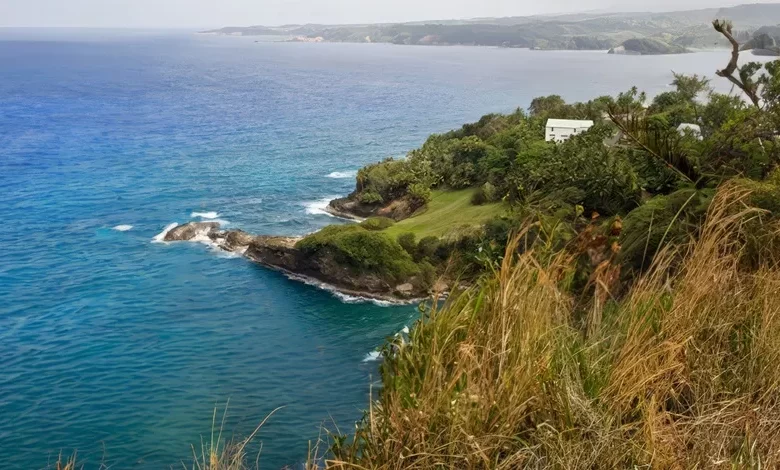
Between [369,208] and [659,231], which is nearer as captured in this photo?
[659,231]

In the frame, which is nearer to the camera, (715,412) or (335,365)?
(715,412)

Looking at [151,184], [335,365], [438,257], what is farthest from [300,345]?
[151,184]

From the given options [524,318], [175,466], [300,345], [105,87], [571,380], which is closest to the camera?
[571,380]

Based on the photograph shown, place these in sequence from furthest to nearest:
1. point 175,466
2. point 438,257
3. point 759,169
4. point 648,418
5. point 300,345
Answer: point 438,257 < point 300,345 < point 175,466 < point 759,169 < point 648,418

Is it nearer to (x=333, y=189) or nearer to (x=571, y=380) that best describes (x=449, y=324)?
(x=571, y=380)

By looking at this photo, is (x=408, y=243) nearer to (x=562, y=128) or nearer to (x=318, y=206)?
(x=318, y=206)

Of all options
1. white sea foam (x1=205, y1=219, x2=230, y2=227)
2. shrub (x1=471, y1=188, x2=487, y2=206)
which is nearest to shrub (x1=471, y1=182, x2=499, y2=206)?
shrub (x1=471, y1=188, x2=487, y2=206)

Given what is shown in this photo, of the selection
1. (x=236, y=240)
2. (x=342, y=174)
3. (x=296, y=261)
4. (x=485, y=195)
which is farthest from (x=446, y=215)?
(x=342, y=174)
